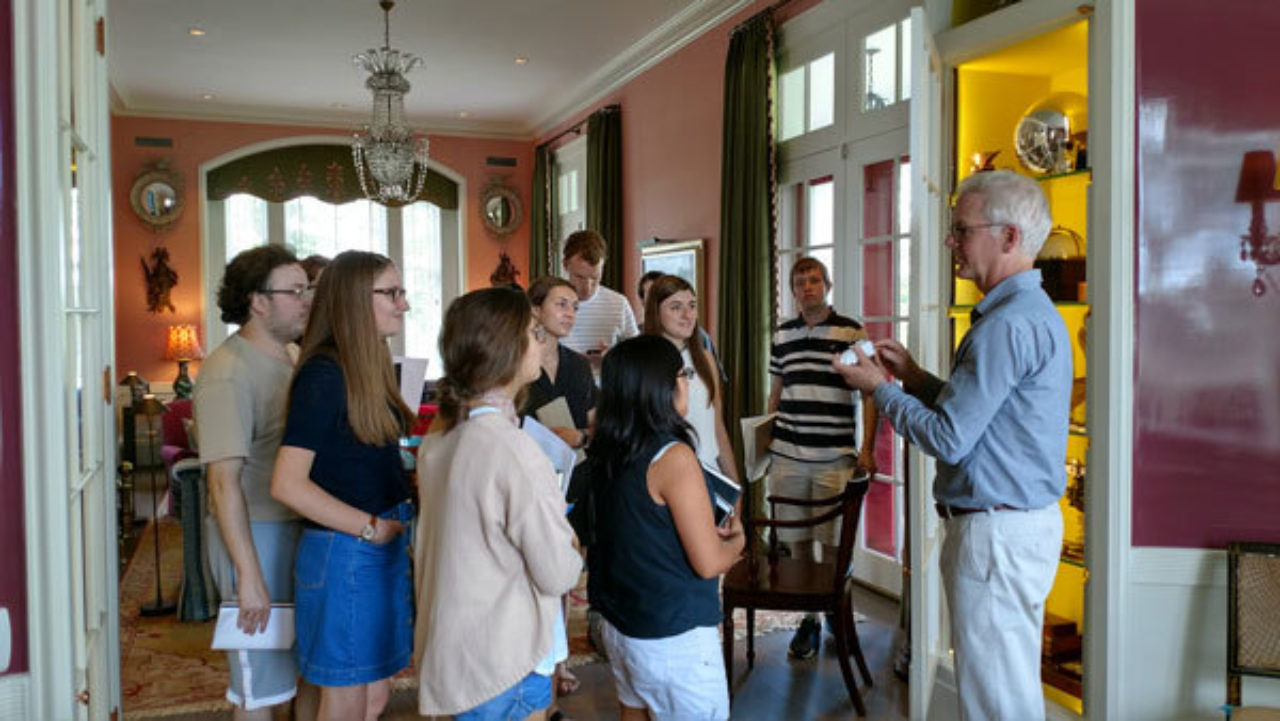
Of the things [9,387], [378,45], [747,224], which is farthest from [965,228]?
[378,45]

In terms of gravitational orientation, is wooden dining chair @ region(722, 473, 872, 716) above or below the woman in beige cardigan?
below

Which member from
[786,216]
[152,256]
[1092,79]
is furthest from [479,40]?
[1092,79]

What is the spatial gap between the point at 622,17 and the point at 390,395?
531cm

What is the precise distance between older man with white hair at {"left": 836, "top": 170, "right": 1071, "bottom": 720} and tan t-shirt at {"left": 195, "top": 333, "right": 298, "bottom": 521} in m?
1.50

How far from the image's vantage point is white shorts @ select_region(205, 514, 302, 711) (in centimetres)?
229

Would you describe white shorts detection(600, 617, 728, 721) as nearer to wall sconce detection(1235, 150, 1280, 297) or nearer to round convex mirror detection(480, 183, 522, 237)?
wall sconce detection(1235, 150, 1280, 297)

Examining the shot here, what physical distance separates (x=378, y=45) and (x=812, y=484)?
547cm

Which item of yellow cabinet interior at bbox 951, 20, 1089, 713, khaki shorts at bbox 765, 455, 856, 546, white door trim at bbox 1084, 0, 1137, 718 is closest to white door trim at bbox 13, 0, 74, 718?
white door trim at bbox 1084, 0, 1137, 718

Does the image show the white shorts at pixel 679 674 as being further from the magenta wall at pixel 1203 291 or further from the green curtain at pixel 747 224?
the green curtain at pixel 747 224

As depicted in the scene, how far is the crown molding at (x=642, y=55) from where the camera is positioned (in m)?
6.37

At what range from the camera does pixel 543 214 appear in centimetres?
1026

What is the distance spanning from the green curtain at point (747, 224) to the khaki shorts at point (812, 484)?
151cm

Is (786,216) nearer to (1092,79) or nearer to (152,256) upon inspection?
(1092,79)

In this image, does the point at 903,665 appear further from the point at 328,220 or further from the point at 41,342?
the point at 328,220
